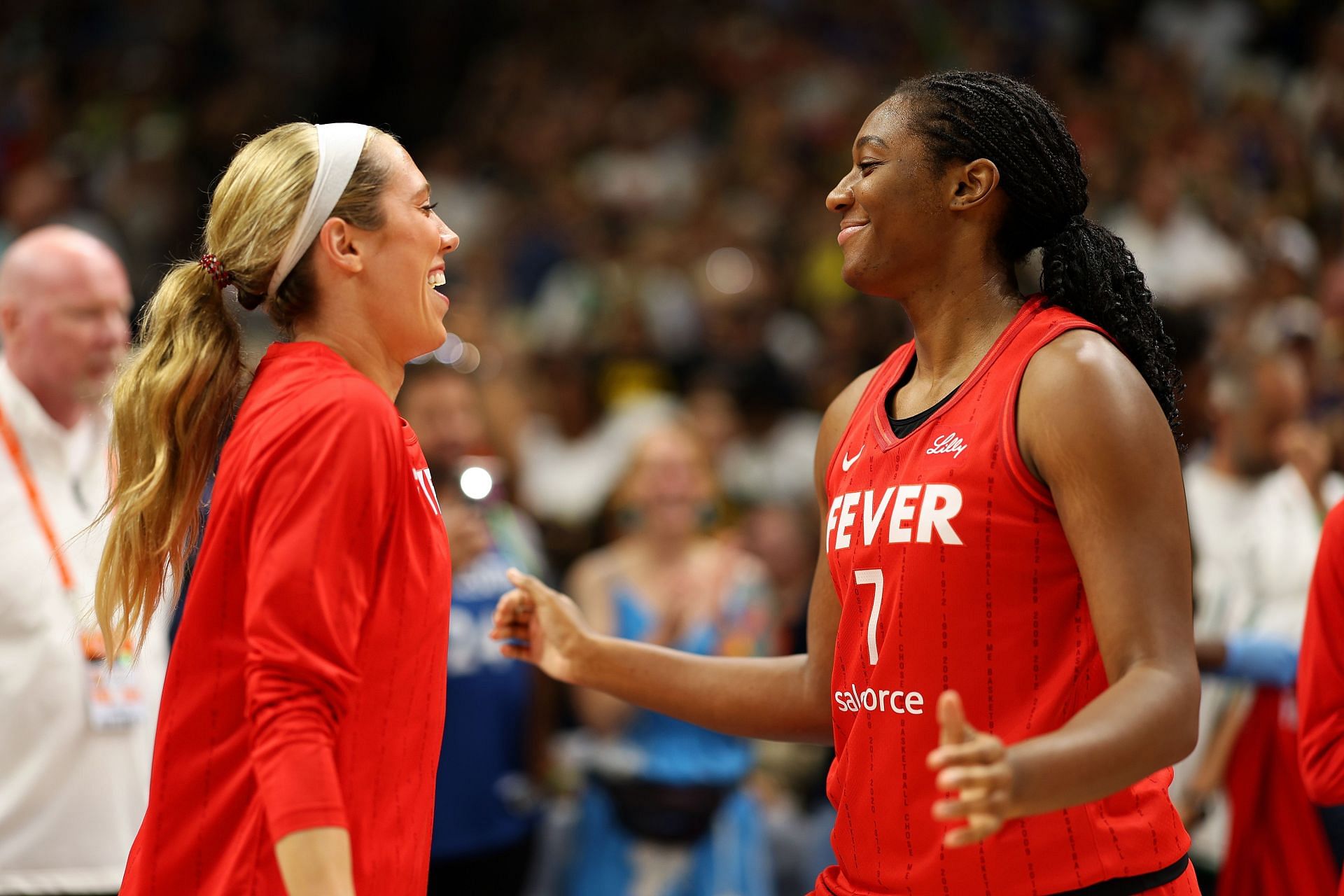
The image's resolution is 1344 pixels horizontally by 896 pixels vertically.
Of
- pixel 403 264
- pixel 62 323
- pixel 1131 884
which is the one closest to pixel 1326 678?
pixel 1131 884

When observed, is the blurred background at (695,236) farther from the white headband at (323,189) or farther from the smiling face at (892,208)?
the white headband at (323,189)

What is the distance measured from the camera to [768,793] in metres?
5.52

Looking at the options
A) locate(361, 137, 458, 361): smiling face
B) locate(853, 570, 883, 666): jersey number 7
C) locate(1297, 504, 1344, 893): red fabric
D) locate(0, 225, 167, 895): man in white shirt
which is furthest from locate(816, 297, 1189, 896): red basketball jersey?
locate(0, 225, 167, 895): man in white shirt

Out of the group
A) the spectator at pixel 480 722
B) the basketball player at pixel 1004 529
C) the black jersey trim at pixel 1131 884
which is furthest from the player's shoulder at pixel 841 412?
the spectator at pixel 480 722

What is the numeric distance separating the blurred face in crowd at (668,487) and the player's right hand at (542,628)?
2325 mm

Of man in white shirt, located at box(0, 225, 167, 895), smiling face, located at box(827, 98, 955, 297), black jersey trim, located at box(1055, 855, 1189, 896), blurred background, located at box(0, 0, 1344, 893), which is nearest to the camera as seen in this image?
black jersey trim, located at box(1055, 855, 1189, 896)

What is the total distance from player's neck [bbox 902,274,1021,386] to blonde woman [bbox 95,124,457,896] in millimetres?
787

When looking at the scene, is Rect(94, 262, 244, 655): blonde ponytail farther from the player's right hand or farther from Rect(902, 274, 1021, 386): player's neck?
Rect(902, 274, 1021, 386): player's neck

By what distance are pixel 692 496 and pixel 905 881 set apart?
2.96 meters

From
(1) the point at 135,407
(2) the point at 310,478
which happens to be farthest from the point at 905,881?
(1) the point at 135,407

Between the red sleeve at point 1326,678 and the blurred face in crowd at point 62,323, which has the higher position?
the blurred face in crowd at point 62,323

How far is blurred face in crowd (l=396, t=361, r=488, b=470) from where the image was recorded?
5031 millimetres

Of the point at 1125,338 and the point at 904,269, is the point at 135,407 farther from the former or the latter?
the point at 1125,338

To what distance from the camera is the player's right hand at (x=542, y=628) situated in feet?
8.88
